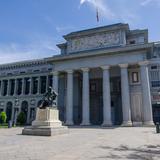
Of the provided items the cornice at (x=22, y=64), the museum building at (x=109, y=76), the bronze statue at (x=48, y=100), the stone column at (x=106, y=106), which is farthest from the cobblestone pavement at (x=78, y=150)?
the cornice at (x=22, y=64)

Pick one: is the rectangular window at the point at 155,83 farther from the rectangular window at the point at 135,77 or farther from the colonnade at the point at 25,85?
the colonnade at the point at 25,85

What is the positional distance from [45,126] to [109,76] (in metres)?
22.3

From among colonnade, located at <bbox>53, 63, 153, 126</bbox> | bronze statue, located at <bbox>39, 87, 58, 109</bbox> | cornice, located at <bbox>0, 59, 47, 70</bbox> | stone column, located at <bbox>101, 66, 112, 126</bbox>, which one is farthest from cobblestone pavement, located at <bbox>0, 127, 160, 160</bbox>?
cornice, located at <bbox>0, 59, 47, 70</bbox>

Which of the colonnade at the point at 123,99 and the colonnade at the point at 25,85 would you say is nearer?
the colonnade at the point at 123,99

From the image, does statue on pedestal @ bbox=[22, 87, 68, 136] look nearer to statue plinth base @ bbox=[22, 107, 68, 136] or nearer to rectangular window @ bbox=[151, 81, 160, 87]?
statue plinth base @ bbox=[22, 107, 68, 136]

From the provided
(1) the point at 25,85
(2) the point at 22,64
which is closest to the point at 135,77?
(1) the point at 25,85

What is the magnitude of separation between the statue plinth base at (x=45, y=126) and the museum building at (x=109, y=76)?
49.7 ft

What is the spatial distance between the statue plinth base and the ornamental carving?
2078 cm

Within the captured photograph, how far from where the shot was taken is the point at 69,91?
36188 millimetres

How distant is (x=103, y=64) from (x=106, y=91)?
470 cm

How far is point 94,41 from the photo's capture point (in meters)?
37.5

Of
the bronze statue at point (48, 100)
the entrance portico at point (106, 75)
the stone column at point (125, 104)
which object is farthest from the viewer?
the entrance portico at point (106, 75)

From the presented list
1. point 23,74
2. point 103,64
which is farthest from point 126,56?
point 23,74

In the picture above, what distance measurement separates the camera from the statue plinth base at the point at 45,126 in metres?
16.9
